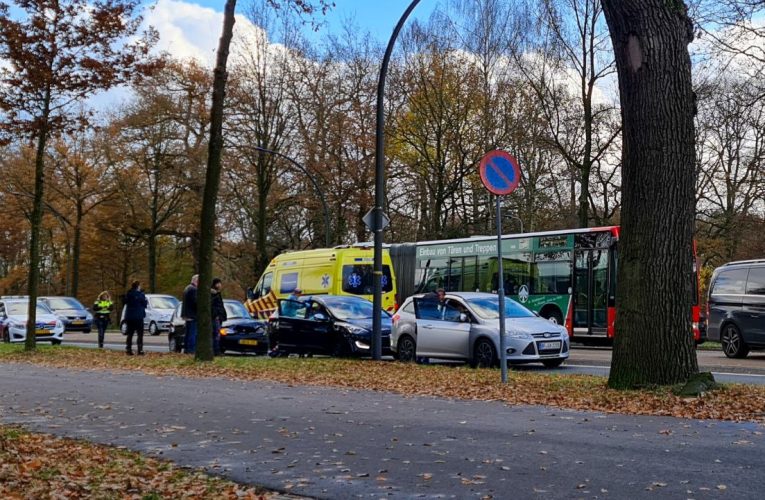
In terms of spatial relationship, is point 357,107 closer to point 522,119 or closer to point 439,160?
point 439,160

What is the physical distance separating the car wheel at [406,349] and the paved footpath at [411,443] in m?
6.53

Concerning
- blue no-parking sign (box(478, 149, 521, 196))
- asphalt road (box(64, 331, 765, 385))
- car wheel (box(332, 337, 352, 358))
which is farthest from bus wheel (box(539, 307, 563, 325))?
blue no-parking sign (box(478, 149, 521, 196))

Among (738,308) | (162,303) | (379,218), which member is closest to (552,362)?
(379,218)

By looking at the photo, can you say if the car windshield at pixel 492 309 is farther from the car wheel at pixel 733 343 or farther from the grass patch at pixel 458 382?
the car wheel at pixel 733 343

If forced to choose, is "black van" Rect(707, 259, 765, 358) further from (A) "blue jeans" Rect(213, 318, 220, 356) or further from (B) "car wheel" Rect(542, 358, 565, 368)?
(A) "blue jeans" Rect(213, 318, 220, 356)

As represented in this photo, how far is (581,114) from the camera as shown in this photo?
38344 millimetres

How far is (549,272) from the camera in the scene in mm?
27781

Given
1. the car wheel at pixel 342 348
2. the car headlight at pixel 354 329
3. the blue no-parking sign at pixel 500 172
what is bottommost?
the car wheel at pixel 342 348

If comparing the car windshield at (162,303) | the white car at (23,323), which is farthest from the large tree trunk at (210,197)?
the car windshield at (162,303)

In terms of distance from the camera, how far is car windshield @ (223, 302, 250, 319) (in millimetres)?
24875

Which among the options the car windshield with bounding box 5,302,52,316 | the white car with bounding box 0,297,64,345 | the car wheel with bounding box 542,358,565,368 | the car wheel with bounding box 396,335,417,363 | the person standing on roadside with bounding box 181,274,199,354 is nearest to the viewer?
the car wheel with bounding box 542,358,565,368

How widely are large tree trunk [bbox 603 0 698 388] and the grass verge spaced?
6194 millimetres

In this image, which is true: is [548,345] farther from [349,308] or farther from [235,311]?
[235,311]

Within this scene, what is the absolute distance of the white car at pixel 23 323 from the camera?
32697 millimetres
